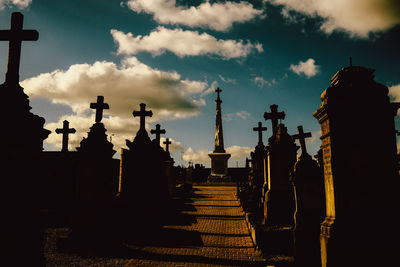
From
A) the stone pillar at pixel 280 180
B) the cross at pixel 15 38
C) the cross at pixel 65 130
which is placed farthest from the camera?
the cross at pixel 65 130

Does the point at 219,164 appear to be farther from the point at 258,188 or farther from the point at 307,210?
the point at 307,210

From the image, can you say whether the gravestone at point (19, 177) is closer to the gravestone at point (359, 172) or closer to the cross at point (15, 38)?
the cross at point (15, 38)

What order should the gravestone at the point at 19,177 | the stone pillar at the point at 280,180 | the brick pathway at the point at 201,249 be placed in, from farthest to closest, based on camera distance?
the stone pillar at the point at 280,180 → the brick pathway at the point at 201,249 → the gravestone at the point at 19,177

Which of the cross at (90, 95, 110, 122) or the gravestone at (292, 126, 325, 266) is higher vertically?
the cross at (90, 95, 110, 122)

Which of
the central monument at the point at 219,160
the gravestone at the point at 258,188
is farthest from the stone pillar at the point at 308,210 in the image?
the central monument at the point at 219,160

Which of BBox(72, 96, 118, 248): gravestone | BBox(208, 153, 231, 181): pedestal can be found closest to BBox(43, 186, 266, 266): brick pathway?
BBox(72, 96, 118, 248): gravestone

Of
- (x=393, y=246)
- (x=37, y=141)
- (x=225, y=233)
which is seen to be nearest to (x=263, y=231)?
(x=225, y=233)

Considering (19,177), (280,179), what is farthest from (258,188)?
(19,177)

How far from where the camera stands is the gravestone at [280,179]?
9.74m

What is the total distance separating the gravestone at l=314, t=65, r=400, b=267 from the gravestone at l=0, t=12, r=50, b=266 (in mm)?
5142

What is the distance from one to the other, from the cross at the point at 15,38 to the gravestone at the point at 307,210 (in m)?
6.90

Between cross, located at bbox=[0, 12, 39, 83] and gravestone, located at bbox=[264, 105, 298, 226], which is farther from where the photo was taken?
gravestone, located at bbox=[264, 105, 298, 226]

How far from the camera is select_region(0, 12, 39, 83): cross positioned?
4793 mm

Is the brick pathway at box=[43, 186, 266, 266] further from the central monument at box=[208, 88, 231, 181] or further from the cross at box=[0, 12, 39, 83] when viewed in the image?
the central monument at box=[208, 88, 231, 181]
